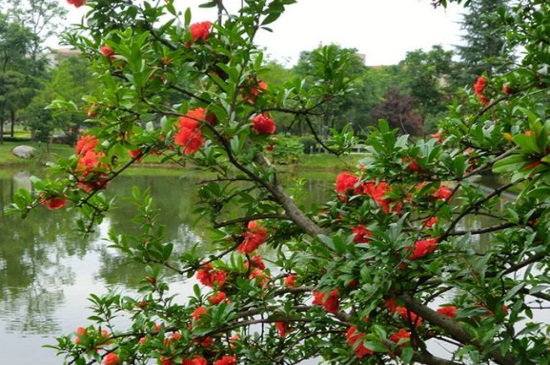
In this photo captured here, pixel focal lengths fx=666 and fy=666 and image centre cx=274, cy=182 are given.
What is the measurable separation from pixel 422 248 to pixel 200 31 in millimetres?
695

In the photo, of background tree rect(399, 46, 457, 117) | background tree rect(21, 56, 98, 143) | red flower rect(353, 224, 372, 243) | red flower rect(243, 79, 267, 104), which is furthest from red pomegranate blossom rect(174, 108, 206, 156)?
background tree rect(21, 56, 98, 143)

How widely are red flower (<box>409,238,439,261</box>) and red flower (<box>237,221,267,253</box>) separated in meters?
0.55

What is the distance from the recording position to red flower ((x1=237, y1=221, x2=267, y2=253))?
172cm

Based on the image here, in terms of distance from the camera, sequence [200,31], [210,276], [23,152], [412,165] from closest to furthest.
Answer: [412,165], [200,31], [210,276], [23,152]

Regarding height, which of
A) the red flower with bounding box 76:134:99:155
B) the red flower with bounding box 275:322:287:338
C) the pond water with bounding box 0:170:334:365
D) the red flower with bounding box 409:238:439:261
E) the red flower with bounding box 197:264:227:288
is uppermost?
the red flower with bounding box 76:134:99:155

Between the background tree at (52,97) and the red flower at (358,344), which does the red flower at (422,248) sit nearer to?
the red flower at (358,344)

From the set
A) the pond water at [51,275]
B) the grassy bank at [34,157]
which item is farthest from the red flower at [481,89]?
the grassy bank at [34,157]

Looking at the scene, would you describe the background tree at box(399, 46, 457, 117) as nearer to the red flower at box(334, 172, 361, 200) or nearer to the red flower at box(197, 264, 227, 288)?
the red flower at box(197, 264, 227, 288)

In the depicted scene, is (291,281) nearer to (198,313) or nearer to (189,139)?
(198,313)

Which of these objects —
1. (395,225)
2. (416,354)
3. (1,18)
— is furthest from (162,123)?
(1,18)

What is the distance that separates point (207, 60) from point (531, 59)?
88 centimetres

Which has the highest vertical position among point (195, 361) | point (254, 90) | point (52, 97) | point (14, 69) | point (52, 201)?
point (14, 69)

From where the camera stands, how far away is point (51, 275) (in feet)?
18.6

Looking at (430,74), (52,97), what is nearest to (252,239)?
(430,74)
